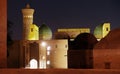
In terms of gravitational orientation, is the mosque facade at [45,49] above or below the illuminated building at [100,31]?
below

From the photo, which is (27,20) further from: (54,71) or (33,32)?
(54,71)

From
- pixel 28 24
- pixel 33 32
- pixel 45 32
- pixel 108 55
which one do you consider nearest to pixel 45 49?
pixel 45 32

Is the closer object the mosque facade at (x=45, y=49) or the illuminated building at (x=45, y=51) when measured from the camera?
the mosque facade at (x=45, y=49)

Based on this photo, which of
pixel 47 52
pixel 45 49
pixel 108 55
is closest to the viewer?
pixel 108 55

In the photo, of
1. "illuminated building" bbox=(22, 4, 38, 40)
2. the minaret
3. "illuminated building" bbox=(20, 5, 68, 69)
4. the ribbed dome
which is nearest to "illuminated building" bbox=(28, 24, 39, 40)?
"illuminated building" bbox=(22, 4, 38, 40)

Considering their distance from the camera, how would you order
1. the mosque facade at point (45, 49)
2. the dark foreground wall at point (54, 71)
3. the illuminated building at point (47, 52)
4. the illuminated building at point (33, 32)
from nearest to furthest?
1. the dark foreground wall at point (54, 71)
2. the mosque facade at point (45, 49)
3. the illuminated building at point (47, 52)
4. the illuminated building at point (33, 32)

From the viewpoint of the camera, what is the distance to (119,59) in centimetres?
1409

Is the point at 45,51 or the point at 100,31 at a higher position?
the point at 100,31

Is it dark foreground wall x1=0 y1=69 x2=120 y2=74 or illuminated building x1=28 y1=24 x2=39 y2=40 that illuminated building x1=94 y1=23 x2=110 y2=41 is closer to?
illuminated building x1=28 y1=24 x2=39 y2=40

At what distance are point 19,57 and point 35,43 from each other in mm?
2665

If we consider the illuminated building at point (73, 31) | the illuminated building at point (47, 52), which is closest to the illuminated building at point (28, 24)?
the illuminated building at point (73, 31)

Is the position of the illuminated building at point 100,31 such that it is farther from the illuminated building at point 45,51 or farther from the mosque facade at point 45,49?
the illuminated building at point 45,51

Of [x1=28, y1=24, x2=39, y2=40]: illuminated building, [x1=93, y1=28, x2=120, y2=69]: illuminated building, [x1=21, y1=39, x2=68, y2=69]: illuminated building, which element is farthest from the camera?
[x1=28, y1=24, x2=39, y2=40]: illuminated building

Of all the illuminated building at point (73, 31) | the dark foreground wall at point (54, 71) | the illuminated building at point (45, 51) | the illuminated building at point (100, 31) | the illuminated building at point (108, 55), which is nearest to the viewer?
the dark foreground wall at point (54, 71)
